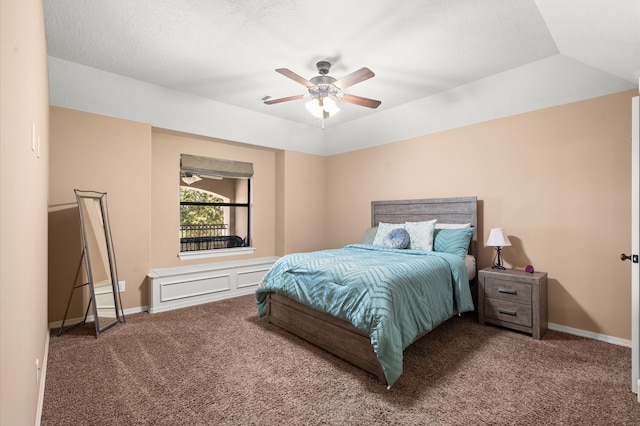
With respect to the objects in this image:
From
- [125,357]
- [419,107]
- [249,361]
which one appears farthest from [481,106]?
[125,357]

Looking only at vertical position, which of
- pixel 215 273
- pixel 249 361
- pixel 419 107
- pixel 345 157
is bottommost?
pixel 249 361

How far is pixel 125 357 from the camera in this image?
252cm

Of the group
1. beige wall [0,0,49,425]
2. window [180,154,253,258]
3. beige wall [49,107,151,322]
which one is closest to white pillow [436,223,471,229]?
window [180,154,253,258]

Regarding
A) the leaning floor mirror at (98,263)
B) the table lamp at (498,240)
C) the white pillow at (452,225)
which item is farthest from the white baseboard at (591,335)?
the leaning floor mirror at (98,263)

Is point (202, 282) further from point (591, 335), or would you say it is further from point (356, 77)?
point (591, 335)

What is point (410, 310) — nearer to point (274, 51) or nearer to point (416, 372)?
point (416, 372)

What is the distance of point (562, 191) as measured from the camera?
10.1 feet

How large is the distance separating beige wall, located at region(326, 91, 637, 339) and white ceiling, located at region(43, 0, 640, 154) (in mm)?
229

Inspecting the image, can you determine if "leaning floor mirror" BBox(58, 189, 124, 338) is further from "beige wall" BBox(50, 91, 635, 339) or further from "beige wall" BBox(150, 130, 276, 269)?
"beige wall" BBox(150, 130, 276, 269)

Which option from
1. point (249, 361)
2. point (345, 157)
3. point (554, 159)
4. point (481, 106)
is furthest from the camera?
point (345, 157)

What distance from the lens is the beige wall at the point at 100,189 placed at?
124 inches

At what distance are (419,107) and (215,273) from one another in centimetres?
356

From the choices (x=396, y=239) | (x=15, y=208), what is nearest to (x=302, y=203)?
(x=396, y=239)

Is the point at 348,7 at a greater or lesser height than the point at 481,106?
greater
